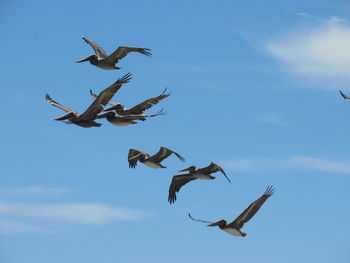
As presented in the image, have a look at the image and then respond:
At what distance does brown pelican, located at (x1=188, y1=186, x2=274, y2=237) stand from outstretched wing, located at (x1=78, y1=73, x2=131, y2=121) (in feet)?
16.1

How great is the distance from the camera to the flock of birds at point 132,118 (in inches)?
1038

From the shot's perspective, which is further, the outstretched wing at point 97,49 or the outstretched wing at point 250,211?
the outstretched wing at point 97,49

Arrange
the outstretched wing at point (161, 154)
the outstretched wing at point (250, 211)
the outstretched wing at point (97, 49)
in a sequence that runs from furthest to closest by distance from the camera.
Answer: the outstretched wing at point (97, 49)
the outstretched wing at point (161, 154)
the outstretched wing at point (250, 211)

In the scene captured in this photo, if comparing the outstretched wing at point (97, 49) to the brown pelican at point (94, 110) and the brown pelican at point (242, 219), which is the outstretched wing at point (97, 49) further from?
the brown pelican at point (242, 219)

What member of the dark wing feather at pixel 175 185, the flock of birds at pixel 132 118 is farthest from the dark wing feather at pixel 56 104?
the dark wing feather at pixel 175 185

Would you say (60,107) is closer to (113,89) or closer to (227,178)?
(113,89)

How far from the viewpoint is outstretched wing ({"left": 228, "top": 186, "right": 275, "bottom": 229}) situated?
25.6 meters

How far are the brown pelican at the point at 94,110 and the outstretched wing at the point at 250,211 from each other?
19.1 ft

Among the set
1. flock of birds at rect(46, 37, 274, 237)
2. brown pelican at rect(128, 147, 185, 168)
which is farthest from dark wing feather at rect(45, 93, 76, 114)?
brown pelican at rect(128, 147, 185, 168)

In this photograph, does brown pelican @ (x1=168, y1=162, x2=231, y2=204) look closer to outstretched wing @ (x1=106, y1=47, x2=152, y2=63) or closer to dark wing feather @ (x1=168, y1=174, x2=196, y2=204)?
dark wing feather @ (x1=168, y1=174, x2=196, y2=204)

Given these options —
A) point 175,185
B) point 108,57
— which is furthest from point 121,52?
point 175,185

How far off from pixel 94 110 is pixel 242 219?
20.9 feet

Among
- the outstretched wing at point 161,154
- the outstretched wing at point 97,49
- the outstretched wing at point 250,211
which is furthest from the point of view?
the outstretched wing at point 97,49

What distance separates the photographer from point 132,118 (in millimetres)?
29250
